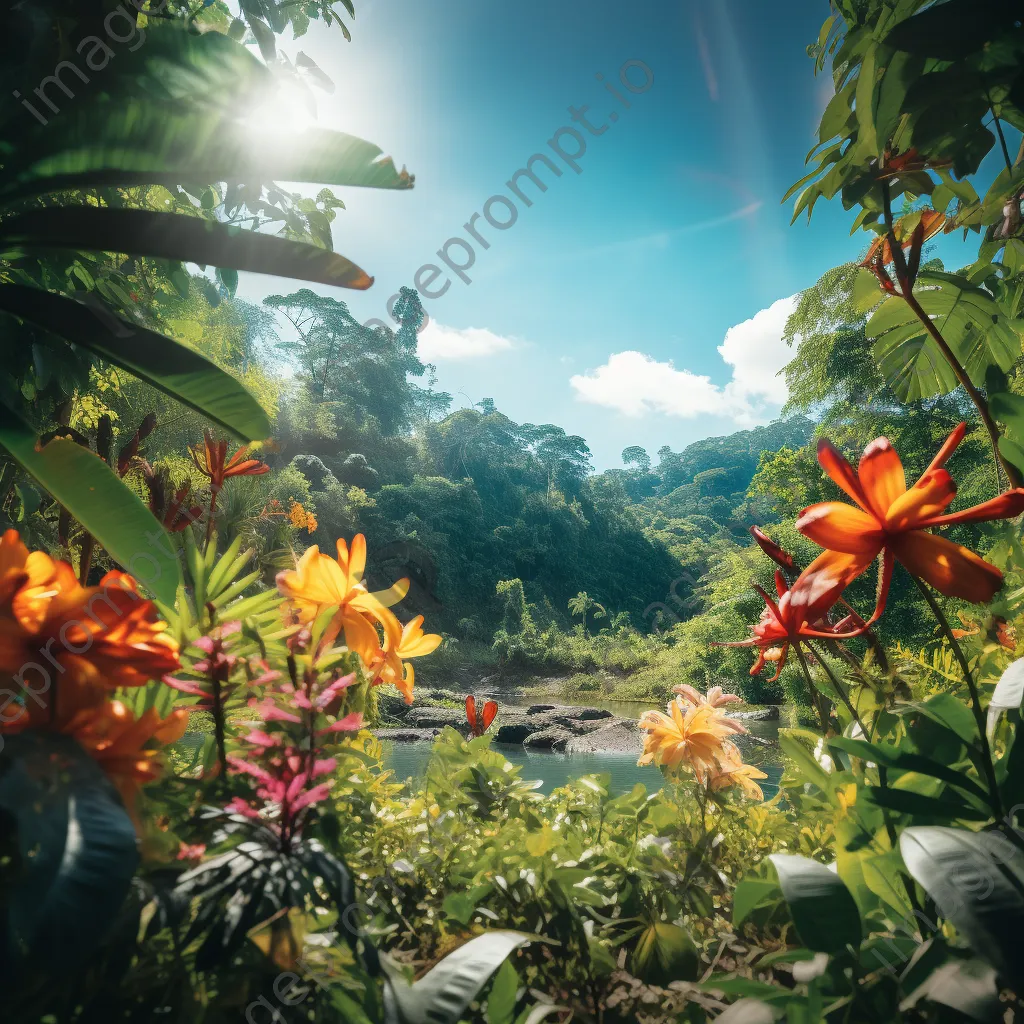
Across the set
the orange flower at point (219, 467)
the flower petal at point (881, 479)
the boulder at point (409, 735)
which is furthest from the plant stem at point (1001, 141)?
the boulder at point (409, 735)

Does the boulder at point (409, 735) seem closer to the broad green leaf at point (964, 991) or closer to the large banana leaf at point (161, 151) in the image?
the large banana leaf at point (161, 151)

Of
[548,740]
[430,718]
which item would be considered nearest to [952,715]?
[548,740]

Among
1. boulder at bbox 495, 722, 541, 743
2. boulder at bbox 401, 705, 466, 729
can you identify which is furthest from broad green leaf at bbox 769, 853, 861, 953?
boulder at bbox 401, 705, 466, 729

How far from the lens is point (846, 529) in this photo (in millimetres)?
445

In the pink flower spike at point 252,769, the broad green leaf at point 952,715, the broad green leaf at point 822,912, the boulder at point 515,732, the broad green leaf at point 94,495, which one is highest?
the broad green leaf at point 952,715

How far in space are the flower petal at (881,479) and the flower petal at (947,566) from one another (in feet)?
0.09

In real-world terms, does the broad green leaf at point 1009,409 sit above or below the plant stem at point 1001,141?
below

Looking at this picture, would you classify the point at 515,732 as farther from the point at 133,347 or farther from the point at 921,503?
the point at 921,503

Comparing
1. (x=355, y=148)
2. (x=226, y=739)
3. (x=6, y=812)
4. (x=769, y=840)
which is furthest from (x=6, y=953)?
(x=355, y=148)

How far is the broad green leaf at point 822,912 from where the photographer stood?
Result: 0.37 metres

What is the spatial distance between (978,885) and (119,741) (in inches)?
18.9

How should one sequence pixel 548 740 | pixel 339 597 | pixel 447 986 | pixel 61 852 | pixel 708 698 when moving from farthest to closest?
pixel 548 740
pixel 708 698
pixel 339 597
pixel 447 986
pixel 61 852

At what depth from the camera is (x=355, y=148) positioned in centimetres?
77

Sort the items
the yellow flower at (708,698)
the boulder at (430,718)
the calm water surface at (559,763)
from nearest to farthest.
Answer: the yellow flower at (708,698) → the calm water surface at (559,763) → the boulder at (430,718)
